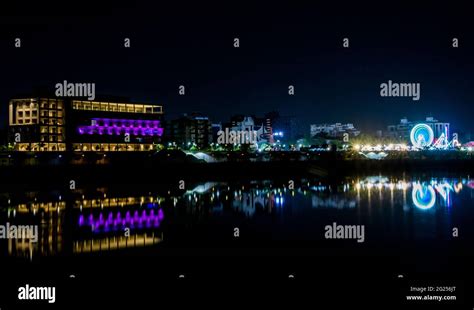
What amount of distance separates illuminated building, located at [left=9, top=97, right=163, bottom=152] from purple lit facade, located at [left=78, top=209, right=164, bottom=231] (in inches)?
3410

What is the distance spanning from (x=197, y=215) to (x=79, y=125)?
3757 inches

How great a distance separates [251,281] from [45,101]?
4141 inches

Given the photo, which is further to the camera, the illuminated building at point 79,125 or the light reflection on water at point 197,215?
the illuminated building at point 79,125

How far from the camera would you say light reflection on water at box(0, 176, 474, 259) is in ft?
48.3

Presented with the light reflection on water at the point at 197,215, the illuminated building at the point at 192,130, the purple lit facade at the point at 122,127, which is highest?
the illuminated building at the point at 192,130

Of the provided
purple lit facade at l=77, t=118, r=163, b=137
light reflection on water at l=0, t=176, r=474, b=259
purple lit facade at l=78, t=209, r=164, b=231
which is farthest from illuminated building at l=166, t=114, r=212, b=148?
purple lit facade at l=78, t=209, r=164, b=231

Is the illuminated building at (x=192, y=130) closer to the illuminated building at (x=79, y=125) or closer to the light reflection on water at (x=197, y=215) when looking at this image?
the illuminated building at (x=79, y=125)

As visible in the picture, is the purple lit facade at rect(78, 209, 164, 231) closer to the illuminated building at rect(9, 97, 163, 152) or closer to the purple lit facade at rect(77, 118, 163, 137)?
the illuminated building at rect(9, 97, 163, 152)

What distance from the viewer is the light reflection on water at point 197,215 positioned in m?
14.7

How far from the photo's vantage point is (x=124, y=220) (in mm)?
18359

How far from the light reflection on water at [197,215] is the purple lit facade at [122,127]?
85.6m

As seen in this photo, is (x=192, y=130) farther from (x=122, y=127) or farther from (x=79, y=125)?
(x=79, y=125)

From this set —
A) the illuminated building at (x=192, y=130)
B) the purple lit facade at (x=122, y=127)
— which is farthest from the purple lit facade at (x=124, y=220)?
the illuminated building at (x=192, y=130)

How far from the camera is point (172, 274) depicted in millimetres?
10727
